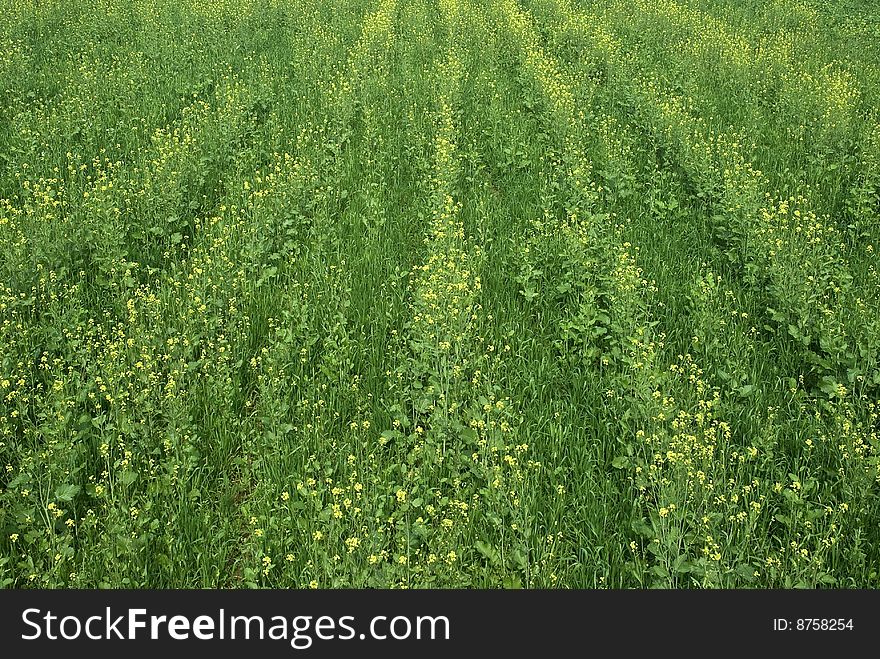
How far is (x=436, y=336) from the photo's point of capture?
539 centimetres

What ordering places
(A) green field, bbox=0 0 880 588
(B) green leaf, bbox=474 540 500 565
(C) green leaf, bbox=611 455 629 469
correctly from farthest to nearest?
(C) green leaf, bbox=611 455 629 469
(A) green field, bbox=0 0 880 588
(B) green leaf, bbox=474 540 500 565

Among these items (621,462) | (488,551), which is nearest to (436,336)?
(621,462)

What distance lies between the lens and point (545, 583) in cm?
366

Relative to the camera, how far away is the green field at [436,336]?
13.0 ft

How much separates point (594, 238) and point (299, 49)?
9818mm

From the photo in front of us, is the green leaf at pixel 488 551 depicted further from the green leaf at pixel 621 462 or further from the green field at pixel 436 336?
the green leaf at pixel 621 462

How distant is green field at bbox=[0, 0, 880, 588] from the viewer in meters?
3.97

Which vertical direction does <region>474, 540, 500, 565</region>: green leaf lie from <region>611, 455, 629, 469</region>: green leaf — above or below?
below

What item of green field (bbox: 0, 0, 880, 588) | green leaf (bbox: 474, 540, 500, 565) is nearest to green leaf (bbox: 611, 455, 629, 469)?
green field (bbox: 0, 0, 880, 588)

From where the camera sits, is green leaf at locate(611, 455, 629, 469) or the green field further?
green leaf at locate(611, 455, 629, 469)

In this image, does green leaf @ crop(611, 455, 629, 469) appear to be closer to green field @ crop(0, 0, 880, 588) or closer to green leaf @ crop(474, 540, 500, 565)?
green field @ crop(0, 0, 880, 588)

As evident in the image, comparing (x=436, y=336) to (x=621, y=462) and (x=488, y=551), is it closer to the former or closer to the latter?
(x=621, y=462)

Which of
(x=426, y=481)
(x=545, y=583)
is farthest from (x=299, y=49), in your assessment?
(x=545, y=583)

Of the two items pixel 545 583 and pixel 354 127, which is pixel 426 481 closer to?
pixel 545 583
